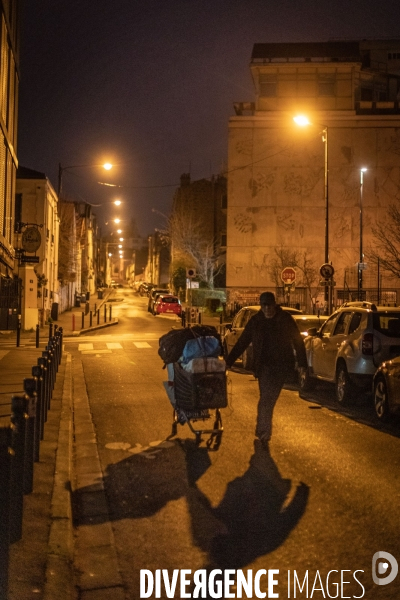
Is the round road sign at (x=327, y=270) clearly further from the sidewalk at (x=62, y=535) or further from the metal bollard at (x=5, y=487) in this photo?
the metal bollard at (x=5, y=487)

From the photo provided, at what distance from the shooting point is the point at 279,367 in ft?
30.5

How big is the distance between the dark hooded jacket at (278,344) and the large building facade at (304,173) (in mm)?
46312

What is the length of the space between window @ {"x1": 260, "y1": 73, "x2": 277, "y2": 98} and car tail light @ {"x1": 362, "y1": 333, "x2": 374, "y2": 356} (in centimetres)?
4697

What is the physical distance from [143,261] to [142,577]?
585ft

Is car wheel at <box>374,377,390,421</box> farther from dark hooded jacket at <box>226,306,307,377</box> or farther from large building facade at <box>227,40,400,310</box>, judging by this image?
large building facade at <box>227,40,400,310</box>

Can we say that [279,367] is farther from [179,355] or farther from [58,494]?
[58,494]

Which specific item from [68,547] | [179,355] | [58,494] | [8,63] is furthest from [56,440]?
[8,63]

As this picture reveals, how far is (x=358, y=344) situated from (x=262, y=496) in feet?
21.0

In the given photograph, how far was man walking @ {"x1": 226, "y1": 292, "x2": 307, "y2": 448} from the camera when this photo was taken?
929cm

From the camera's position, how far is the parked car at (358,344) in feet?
42.8

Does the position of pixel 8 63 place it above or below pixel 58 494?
above

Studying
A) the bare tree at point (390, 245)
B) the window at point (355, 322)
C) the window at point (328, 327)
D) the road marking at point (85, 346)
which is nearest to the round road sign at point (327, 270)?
the bare tree at point (390, 245)

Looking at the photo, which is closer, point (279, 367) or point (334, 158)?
point (279, 367)

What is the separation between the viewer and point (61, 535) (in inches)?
234
